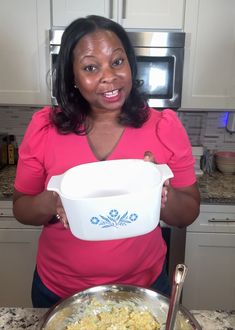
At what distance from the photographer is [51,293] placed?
0.93 m

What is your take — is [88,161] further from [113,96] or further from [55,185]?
[55,185]

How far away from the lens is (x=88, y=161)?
2.92ft

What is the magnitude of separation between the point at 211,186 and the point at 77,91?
1133 mm

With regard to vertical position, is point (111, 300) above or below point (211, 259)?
above

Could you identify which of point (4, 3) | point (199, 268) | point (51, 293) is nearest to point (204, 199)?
point (199, 268)

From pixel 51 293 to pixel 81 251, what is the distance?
160 mm

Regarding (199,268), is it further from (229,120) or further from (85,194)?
(85,194)

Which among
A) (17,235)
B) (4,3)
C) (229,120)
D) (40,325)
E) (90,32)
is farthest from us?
(229,120)

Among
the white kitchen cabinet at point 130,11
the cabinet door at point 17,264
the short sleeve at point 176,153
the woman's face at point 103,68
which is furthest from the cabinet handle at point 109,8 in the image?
the cabinet door at point 17,264

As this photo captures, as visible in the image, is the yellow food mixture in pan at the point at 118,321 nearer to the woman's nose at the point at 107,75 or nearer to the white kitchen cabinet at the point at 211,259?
the woman's nose at the point at 107,75

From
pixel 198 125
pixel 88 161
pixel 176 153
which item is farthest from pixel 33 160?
pixel 198 125

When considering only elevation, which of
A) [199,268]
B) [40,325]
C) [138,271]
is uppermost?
[40,325]

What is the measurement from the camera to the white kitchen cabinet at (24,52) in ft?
5.57

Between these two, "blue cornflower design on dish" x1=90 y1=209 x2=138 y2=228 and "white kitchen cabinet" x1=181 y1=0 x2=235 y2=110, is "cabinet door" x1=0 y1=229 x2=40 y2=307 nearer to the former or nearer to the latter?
"white kitchen cabinet" x1=181 y1=0 x2=235 y2=110
